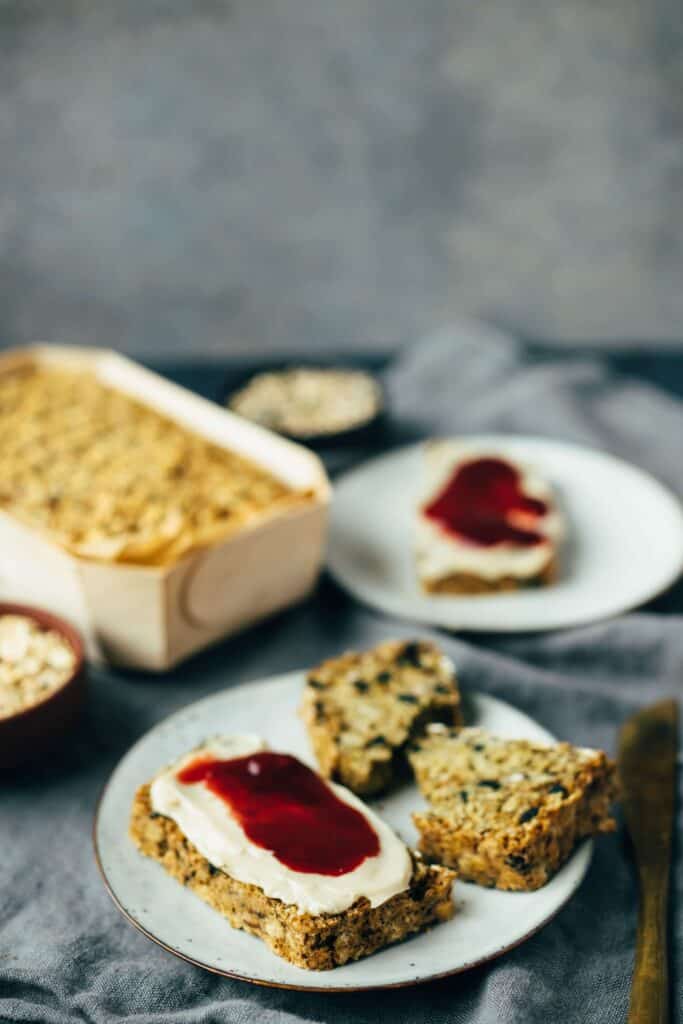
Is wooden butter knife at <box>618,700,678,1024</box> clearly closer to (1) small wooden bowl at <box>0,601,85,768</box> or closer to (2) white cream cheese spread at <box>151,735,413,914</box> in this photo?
(2) white cream cheese spread at <box>151,735,413,914</box>

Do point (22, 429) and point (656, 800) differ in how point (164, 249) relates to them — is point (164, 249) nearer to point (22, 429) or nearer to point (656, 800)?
point (22, 429)

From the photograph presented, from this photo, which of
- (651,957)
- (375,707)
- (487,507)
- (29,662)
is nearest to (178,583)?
(29,662)

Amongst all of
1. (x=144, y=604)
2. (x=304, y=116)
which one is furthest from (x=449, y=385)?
(x=144, y=604)

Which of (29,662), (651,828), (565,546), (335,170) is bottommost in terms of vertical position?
(565,546)

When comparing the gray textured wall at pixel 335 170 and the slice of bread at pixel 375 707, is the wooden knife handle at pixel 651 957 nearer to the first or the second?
the slice of bread at pixel 375 707

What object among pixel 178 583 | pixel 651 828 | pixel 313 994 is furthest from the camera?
pixel 178 583

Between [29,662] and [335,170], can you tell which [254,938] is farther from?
[335,170]
